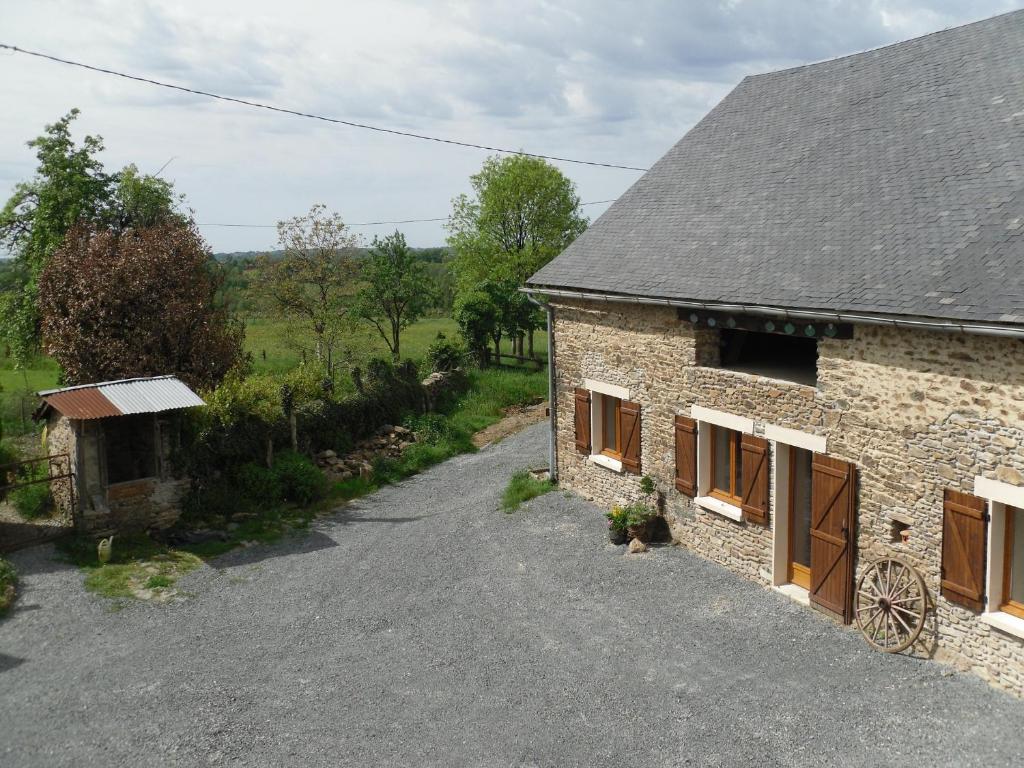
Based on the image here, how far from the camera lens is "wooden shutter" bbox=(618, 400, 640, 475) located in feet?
43.0

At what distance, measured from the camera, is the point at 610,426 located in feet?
47.2

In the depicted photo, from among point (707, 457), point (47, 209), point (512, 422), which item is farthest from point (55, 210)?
point (707, 457)

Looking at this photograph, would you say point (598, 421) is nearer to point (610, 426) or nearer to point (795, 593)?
point (610, 426)

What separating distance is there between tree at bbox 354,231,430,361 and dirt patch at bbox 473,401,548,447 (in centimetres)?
570

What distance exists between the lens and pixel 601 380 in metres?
13.8

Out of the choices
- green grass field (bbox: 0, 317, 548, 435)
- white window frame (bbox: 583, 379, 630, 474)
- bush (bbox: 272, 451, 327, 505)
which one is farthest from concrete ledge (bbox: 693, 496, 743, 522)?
green grass field (bbox: 0, 317, 548, 435)

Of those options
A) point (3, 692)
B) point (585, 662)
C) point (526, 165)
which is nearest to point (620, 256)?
point (585, 662)

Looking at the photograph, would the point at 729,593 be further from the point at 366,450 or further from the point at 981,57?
the point at 366,450

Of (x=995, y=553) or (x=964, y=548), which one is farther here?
(x=964, y=548)

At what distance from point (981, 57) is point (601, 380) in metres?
6.99

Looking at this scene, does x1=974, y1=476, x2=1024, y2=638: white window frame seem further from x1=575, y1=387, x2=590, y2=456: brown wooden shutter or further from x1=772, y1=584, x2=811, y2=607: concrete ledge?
x1=575, y1=387, x2=590, y2=456: brown wooden shutter

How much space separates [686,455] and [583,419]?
274 centimetres

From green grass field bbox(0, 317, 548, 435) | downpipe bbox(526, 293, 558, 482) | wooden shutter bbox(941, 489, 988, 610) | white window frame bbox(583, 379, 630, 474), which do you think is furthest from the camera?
green grass field bbox(0, 317, 548, 435)

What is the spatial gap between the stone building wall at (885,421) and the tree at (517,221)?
68.0ft
